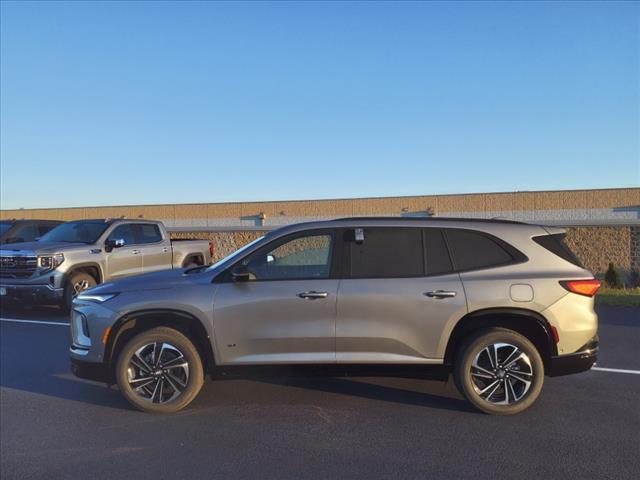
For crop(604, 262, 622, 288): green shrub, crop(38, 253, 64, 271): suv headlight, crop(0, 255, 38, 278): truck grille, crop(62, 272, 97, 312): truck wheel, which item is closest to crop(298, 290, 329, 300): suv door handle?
crop(62, 272, 97, 312): truck wheel

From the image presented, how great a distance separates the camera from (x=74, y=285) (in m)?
11.0

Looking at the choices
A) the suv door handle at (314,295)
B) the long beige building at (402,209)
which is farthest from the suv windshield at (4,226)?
the long beige building at (402,209)

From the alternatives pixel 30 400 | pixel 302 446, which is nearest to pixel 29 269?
pixel 30 400

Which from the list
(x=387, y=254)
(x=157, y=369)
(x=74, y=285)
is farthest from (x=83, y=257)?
(x=387, y=254)

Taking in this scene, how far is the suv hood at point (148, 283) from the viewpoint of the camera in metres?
5.25

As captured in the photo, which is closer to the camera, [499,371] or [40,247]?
[499,371]

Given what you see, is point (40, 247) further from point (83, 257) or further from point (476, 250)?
point (476, 250)

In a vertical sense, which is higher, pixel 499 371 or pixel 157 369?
pixel 157 369

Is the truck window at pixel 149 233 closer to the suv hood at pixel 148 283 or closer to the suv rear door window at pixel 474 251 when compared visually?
the suv hood at pixel 148 283

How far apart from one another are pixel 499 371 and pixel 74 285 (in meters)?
8.84

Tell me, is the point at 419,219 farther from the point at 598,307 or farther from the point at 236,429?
the point at 598,307

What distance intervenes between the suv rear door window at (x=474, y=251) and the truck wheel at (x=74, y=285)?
7.96 meters

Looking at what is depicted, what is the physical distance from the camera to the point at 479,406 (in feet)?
A: 16.7

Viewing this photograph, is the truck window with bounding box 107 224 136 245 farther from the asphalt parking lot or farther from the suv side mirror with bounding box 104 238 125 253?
the asphalt parking lot
